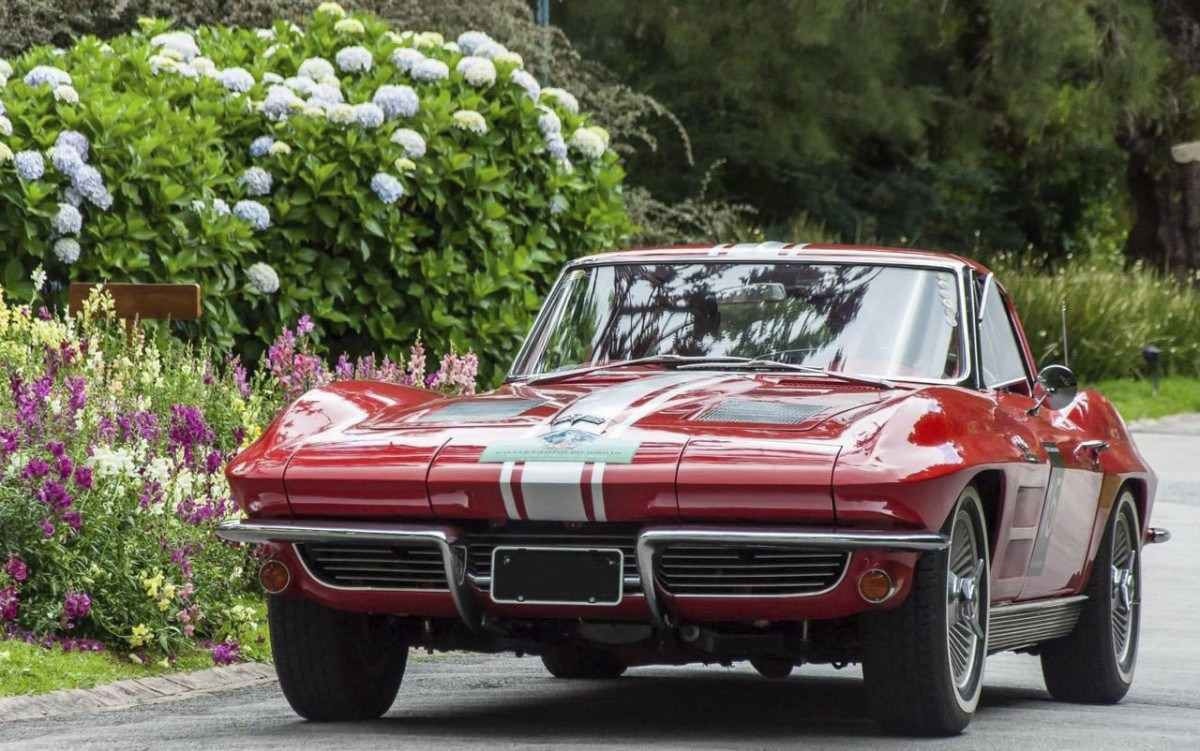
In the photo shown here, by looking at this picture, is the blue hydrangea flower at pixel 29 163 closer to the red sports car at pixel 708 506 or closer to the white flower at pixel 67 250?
the white flower at pixel 67 250

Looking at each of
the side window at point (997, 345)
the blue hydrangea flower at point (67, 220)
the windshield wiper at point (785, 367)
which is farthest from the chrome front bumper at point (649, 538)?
the blue hydrangea flower at point (67, 220)

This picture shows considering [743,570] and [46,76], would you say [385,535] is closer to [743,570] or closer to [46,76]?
[743,570]

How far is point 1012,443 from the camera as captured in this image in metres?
7.38

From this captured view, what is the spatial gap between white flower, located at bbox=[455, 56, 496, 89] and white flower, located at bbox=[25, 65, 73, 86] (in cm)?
274

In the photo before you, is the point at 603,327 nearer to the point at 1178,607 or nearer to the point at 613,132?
the point at 1178,607

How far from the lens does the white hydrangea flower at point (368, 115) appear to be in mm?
13773

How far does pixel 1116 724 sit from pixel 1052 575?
1.77 feet

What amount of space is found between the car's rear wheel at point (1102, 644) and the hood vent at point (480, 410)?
2318 mm

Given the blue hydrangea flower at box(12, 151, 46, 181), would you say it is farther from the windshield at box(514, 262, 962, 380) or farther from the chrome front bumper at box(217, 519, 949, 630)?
the chrome front bumper at box(217, 519, 949, 630)

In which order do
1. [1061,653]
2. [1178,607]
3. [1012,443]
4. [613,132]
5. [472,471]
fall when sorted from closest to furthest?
[472,471]
[1012,443]
[1061,653]
[1178,607]
[613,132]

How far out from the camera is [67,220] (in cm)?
1225

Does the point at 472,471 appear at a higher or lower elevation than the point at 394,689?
higher

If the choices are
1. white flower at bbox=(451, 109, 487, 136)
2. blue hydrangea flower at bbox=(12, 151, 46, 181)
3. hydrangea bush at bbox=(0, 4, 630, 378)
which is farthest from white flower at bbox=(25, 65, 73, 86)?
white flower at bbox=(451, 109, 487, 136)

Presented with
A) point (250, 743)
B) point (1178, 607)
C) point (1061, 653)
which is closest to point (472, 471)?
point (250, 743)
